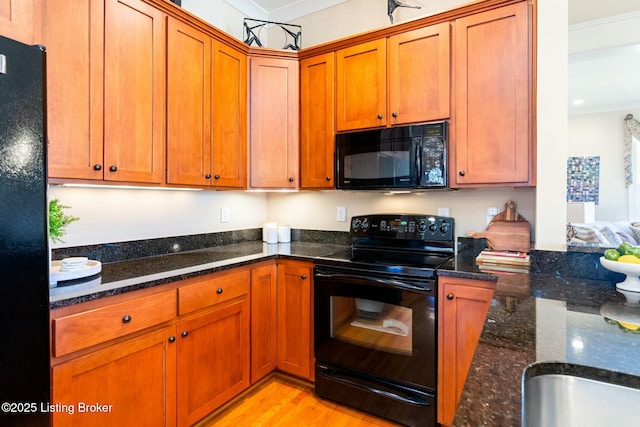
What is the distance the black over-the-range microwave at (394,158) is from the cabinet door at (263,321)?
2.62 feet

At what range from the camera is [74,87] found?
5.00 ft

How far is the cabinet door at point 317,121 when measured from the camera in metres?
2.39

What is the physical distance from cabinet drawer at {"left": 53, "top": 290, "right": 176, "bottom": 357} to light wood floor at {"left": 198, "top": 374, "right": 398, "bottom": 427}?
80 cm

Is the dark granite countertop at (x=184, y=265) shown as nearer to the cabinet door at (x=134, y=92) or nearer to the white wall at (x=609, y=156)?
the cabinet door at (x=134, y=92)

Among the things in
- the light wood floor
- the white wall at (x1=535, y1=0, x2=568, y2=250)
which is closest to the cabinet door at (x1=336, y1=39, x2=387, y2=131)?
the white wall at (x1=535, y1=0, x2=568, y2=250)

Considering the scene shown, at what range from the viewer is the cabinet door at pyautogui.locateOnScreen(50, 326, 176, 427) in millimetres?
1273

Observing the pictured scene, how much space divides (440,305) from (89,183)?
1.85 meters

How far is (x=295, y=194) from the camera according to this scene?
2916 mm

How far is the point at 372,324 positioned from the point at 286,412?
76 centimetres

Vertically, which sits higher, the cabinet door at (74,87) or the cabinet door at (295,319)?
the cabinet door at (74,87)

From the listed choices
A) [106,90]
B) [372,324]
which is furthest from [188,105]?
[372,324]

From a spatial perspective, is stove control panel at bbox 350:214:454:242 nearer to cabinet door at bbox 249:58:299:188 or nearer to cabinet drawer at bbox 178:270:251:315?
cabinet door at bbox 249:58:299:188

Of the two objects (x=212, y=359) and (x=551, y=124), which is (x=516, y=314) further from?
(x=212, y=359)

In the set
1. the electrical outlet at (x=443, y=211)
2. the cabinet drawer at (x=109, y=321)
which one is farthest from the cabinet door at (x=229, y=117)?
the electrical outlet at (x=443, y=211)
